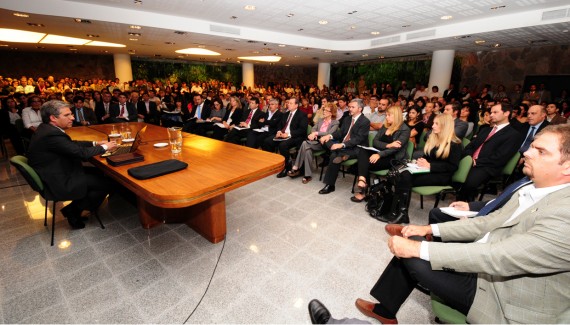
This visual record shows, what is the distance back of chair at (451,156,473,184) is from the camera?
293cm

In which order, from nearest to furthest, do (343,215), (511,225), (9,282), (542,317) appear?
(542,317), (511,225), (9,282), (343,215)

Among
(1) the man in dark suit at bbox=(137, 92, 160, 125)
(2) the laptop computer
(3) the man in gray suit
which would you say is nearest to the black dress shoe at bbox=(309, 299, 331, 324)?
(3) the man in gray suit

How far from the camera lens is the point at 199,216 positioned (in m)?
2.74

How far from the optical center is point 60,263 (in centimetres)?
232

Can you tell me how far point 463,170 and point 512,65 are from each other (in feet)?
40.6

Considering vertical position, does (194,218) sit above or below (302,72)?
below

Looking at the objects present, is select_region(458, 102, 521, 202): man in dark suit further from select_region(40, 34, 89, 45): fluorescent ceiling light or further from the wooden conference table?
select_region(40, 34, 89, 45): fluorescent ceiling light

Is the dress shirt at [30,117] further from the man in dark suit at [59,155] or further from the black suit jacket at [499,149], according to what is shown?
the black suit jacket at [499,149]

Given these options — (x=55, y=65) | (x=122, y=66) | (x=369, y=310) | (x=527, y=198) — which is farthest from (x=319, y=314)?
(x=55, y=65)

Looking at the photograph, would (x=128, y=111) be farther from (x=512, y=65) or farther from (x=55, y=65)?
(x=512, y=65)

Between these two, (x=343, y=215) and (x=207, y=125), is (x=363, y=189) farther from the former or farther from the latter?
(x=207, y=125)

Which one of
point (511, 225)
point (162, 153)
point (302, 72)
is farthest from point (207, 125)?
point (302, 72)

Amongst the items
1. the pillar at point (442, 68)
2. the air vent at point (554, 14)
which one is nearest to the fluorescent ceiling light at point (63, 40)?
the pillar at point (442, 68)

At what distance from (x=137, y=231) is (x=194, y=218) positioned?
2.16 feet
